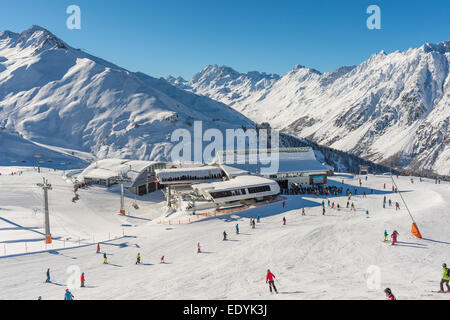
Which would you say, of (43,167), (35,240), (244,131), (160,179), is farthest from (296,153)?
(43,167)

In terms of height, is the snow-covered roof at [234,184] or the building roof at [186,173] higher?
the building roof at [186,173]

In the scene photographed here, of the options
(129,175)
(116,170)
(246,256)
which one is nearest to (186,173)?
(129,175)

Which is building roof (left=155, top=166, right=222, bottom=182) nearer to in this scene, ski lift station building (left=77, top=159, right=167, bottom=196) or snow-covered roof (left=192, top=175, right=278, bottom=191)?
ski lift station building (left=77, top=159, right=167, bottom=196)

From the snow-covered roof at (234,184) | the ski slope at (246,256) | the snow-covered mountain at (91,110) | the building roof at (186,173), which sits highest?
the snow-covered mountain at (91,110)

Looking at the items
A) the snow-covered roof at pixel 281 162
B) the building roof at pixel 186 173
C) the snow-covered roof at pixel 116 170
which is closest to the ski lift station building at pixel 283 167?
the snow-covered roof at pixel 281 162

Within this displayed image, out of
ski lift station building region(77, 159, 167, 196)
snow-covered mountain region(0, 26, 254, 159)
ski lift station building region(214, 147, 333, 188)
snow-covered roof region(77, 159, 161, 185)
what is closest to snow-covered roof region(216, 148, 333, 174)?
ski lift station building region(214, 147, 333, 188)

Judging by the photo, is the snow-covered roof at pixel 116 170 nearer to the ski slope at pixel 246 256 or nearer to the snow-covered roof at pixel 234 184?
the ski slope at pixel 246 256
